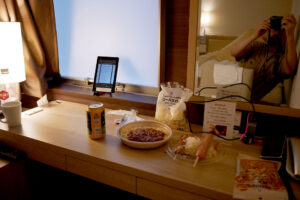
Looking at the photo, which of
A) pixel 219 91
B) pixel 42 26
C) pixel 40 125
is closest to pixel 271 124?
pixel 219 91

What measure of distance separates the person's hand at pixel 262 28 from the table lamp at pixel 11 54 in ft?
4.90

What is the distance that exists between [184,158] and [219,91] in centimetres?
47

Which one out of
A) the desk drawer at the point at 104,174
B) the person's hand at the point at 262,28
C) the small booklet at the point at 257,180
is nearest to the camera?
the small booklet at the point at 257,180

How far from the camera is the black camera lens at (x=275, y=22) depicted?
3.90ft

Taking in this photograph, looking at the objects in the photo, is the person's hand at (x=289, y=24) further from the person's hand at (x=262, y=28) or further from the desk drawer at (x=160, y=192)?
the desk drawer at (x=160, y=192)

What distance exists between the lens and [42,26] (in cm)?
188

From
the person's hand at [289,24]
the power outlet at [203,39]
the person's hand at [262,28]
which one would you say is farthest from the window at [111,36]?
the person's hand at [289,24]

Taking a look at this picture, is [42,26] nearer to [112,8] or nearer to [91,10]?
[91,10]

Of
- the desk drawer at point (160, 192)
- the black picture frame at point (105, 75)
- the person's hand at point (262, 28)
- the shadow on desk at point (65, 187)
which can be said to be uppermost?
the person's hand at point (262, 28)

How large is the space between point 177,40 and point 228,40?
0.33 m

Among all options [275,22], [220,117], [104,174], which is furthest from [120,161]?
[275,22]

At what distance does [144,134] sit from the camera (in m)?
1.26

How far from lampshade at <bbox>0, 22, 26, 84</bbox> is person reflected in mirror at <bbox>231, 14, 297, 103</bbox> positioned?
140 cm

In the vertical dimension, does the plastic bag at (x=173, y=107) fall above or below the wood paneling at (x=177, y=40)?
below
